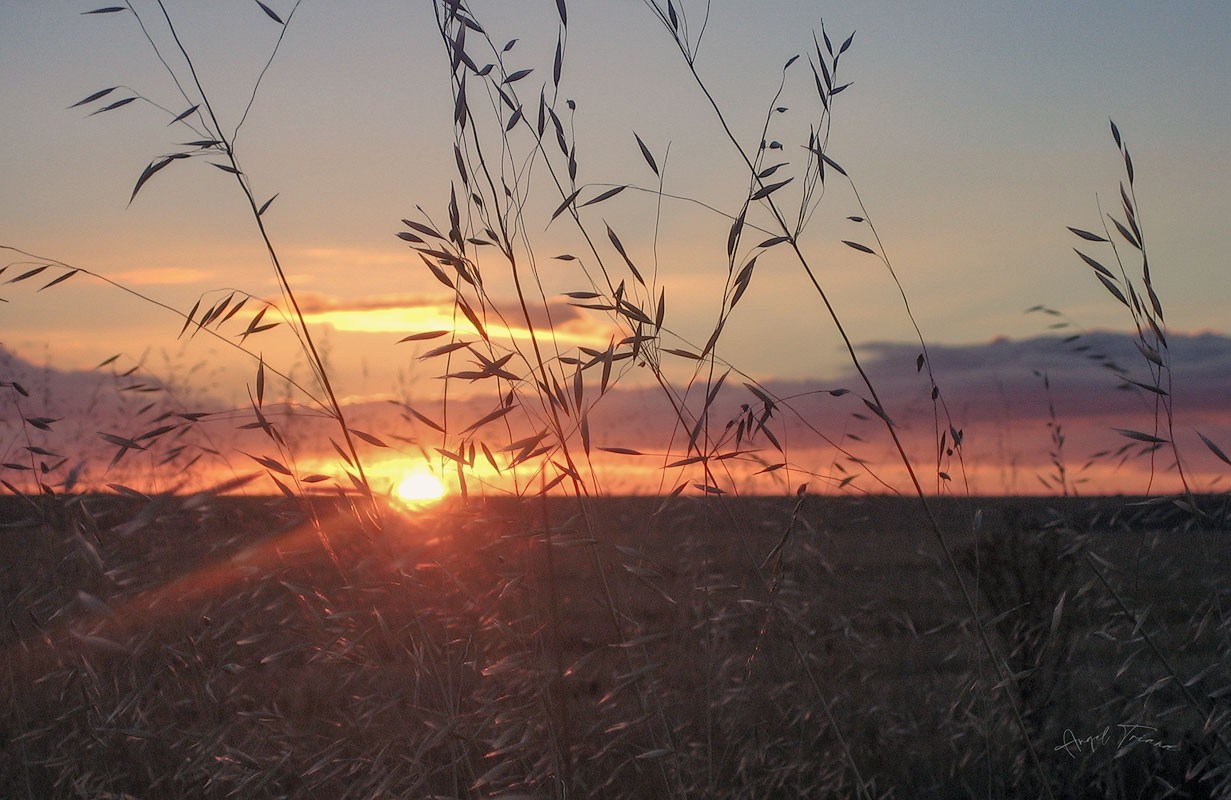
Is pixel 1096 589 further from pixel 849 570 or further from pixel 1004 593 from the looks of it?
pixel 849 570

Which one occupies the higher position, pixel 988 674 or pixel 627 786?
pixel 988 674

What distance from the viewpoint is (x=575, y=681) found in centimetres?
327

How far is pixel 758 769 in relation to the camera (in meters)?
2.49

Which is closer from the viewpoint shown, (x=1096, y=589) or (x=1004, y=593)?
(x=1004, y=593)

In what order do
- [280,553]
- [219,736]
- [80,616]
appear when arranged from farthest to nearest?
[80,616]
[219,736]
[280,553]

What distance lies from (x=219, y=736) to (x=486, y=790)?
0.62 m

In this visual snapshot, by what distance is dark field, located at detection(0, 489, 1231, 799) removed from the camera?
1.86 metres

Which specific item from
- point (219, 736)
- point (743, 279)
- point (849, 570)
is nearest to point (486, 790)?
Result: point (219, 736)

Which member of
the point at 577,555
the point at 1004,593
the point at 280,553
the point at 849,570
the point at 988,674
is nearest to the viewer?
the point at 280,553
